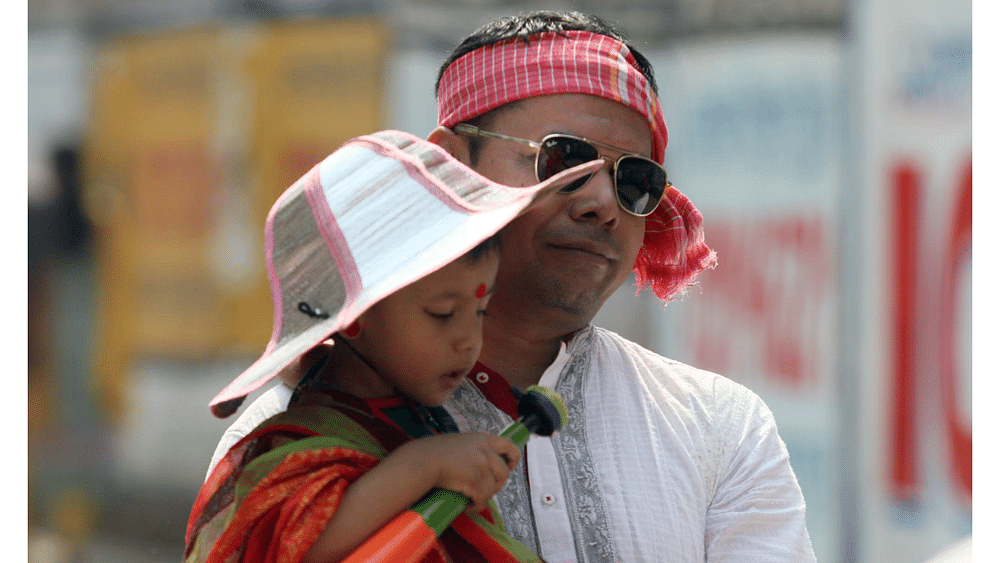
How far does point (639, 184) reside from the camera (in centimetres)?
203

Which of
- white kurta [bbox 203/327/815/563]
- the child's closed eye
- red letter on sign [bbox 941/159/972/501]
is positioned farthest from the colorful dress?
red letter on sign [bbox 941/159/972/501]

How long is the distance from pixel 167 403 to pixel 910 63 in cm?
512

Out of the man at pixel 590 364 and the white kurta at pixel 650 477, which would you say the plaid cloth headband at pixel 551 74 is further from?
the white kurta at pixel 650 477

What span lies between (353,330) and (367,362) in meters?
0.06

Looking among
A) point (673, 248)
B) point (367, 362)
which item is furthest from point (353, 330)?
point (673, 248)

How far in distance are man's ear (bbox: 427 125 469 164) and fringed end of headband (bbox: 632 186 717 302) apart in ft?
1.65

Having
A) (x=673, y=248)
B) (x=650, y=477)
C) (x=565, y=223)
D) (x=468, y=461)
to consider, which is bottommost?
(x=650, y=477)

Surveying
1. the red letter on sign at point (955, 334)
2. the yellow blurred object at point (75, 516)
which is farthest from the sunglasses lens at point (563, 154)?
the yellow blurred object at point (75, 516)

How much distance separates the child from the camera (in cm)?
137

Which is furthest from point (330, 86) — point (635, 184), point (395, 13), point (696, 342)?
point (635, 184)

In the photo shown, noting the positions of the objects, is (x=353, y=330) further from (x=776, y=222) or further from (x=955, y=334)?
(x=776, y=222)

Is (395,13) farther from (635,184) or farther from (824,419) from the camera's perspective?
(635,184)

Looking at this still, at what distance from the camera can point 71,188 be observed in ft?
21.9

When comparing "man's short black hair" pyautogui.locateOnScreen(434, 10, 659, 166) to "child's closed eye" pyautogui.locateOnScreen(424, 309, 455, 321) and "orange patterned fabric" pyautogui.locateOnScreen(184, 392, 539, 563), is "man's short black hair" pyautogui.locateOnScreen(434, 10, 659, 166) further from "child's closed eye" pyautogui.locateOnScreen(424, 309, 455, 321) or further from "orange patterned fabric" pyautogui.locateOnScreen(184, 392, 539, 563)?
"orange patterned fabric" pyautogui.locateOnScreen(184, 392, 539, 563)
